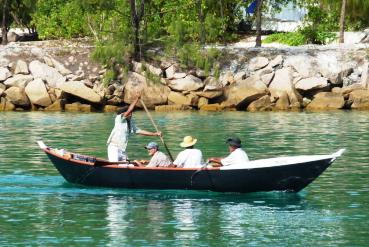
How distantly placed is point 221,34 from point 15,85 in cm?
1517

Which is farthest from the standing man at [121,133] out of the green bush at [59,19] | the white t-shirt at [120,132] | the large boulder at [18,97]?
the green bush at [59,19]

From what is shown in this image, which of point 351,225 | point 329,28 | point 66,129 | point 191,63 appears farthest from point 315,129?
point 329,28

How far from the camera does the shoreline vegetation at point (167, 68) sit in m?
59.7

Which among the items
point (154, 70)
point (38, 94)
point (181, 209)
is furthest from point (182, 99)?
point (181, 209)

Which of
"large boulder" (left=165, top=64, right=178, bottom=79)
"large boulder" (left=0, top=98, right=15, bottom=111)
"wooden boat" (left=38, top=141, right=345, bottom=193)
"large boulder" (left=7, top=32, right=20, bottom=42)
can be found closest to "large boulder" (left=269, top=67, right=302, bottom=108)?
"large boulder" (left=165, top=64, right=178, bottom=79)

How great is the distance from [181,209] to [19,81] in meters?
37.9

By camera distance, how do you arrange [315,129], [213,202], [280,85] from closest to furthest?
[213,202], [315,129], [280,85]

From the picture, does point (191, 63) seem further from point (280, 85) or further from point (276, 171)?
point (276, 171)

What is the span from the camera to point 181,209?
24.3 m

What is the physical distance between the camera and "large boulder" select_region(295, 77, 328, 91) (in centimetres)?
6000

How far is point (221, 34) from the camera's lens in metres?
70.2

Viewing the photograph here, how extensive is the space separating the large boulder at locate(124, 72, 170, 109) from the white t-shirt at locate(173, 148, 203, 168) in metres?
33.7

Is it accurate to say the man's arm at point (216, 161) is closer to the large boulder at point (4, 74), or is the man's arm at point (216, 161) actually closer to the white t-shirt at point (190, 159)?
the white t-shirt at point (190, 159)

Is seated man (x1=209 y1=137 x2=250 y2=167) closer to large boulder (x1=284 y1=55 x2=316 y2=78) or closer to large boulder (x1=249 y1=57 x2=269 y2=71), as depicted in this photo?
large boulder (x1=284 y1=55 x2=316 y2=78)
